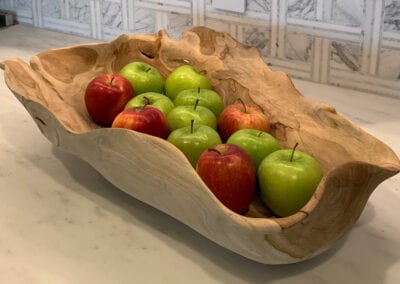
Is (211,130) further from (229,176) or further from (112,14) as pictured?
(112,14)

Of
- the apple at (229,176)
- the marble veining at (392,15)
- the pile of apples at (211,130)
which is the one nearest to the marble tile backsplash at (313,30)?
the marble veining at (392,15)

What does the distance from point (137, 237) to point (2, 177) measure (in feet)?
0.94

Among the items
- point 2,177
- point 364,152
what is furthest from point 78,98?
point 364,152

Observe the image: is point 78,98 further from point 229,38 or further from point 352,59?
point 352,59

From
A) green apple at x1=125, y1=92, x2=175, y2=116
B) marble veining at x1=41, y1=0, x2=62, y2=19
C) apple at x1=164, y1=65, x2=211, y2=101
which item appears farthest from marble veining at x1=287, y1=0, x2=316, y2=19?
A: marble veining at x1=41, y1=0, x2=62, y2=19

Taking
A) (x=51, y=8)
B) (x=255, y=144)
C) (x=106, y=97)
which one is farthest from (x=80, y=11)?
(x=255, y=144)

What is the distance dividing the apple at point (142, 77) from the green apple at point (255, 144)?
252 millimetres

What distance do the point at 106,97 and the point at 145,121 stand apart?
5.7 inches

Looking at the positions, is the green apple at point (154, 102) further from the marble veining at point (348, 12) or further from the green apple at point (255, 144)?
the marble veining at point (348, 12)

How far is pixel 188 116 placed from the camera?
0.95m

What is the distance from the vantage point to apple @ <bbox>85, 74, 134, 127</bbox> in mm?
1033

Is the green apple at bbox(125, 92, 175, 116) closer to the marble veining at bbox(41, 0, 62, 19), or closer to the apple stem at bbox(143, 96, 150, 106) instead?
the apple stem at bbox(143, 96, 150, 106)

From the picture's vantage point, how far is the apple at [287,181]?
0.78m

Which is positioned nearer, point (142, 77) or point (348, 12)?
point (142, 77)
